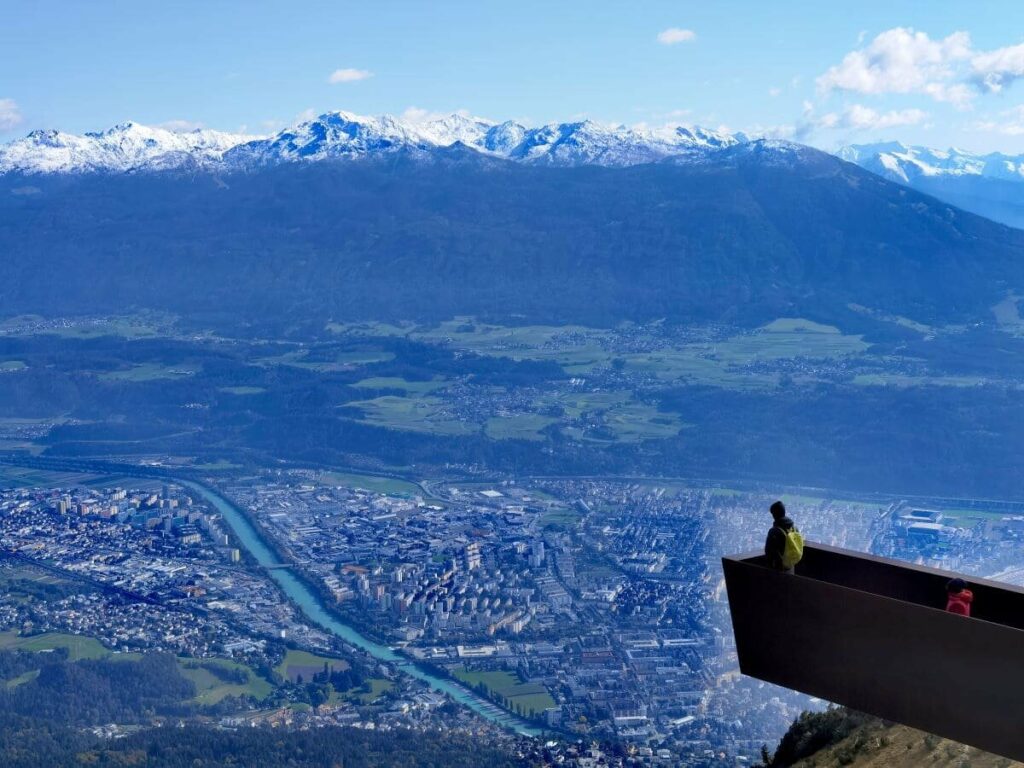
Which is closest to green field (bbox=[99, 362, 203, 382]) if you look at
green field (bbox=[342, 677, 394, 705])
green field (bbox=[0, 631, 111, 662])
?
green field (bbox=[0, 631, 111, 662])

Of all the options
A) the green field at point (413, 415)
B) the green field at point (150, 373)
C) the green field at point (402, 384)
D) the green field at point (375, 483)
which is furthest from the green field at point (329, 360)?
the green field at point (375, 483)

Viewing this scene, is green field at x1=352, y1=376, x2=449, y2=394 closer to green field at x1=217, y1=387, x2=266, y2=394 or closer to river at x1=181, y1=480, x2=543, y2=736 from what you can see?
green field at x1=217, y1=387, x2=266, y2=394

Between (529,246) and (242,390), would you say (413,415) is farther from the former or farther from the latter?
(529,246)

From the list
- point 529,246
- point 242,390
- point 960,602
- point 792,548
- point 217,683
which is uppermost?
point 529,246

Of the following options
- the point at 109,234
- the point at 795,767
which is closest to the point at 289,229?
the point at 109,234

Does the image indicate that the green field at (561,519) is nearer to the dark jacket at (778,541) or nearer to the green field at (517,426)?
the green field at (517,426)

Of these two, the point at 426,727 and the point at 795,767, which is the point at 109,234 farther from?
the point at 795,767

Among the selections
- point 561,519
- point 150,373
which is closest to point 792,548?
point 561,519
